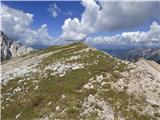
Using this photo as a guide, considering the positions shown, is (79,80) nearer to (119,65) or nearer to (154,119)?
(119,65)

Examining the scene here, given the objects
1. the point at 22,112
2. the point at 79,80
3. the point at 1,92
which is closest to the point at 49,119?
the point at 22,112

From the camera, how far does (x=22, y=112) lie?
30.1 m

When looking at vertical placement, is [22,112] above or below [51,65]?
below

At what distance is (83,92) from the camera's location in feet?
103

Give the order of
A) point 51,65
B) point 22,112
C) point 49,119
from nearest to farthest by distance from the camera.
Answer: point 49,119, point 22,112, point 51,65

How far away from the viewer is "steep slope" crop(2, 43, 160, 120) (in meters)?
28.4

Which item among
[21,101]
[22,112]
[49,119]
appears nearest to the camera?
[49,119]

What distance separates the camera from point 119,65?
37938 millimetres

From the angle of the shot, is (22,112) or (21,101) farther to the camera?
(21,101)

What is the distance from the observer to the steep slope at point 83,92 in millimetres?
28406

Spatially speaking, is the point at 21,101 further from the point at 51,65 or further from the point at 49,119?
the point at 51,65

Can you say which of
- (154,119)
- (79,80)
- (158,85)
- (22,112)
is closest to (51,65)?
(79,80)

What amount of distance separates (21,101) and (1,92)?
4919mm

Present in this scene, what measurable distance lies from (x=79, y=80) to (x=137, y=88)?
7.25 meters
